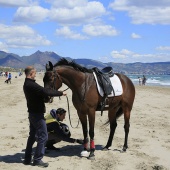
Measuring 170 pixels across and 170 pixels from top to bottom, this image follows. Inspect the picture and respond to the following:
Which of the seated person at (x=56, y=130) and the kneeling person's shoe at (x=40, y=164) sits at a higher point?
the seated person at (x=56, y=130)

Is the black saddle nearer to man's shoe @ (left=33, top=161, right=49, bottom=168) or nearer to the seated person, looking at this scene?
the seated person

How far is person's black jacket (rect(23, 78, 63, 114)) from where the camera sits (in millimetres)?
6910

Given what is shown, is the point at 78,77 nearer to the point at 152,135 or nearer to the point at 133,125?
the point at 152,135

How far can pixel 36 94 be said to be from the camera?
6.99m

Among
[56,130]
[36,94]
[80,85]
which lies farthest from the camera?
[56,130]

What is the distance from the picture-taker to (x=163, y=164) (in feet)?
25.3

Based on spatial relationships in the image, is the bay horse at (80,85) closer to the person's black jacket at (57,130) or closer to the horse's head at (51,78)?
the horse's head at (51,78)

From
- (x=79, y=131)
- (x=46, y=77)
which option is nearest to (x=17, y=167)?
(x=46, y=77)

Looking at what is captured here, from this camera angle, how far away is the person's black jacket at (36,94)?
691 centimetres

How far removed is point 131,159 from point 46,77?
2939 millimetres

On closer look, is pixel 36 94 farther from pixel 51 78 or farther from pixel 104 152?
pixel 104 152

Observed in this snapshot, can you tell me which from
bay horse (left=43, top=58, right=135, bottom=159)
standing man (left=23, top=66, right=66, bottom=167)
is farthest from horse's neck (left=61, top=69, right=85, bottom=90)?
standing man (left=23, top=66, right=66, bottom=167)

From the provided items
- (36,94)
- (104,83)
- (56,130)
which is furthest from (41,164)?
(104,83)

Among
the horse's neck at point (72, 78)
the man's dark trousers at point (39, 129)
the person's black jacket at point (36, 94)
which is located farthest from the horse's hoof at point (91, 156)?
the person's black jacket at point (36, 94)
